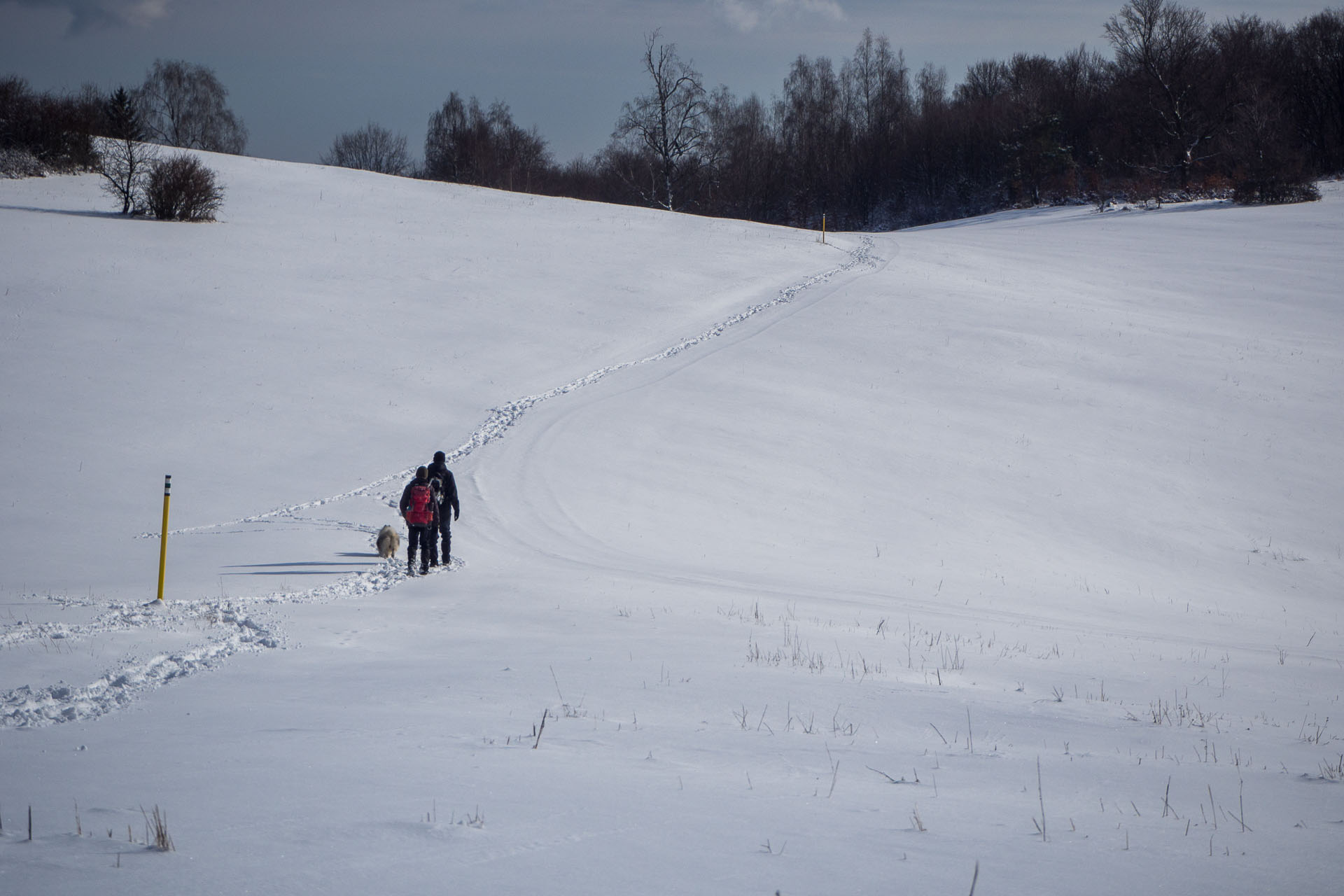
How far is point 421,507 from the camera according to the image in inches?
498

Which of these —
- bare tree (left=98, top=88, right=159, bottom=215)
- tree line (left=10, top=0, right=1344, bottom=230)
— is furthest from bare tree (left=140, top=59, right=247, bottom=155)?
bare tree (left=98, top=88, right=159, bottom=215)

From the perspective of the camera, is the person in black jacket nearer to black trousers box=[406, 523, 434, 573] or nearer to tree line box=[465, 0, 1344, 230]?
black trousers box=[406, 523, 434, 573]

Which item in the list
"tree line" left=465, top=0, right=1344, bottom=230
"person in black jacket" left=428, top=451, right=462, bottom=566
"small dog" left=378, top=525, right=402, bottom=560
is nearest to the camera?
"person in black jacket" left=428, top=451, right=462, bottom=566

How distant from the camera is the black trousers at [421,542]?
1283cm

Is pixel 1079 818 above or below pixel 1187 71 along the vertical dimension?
below

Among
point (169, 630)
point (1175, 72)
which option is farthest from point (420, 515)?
point (1175, 72)

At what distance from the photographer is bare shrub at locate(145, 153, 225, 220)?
34531mm

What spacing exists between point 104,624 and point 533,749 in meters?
6.28

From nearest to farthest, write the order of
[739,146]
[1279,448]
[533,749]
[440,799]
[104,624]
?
[440,799]
[533,749]
[104,624]
[1279,448]
[739,146]

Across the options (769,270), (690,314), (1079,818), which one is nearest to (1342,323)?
(769,270)

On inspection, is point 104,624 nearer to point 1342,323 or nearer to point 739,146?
point 1342,323

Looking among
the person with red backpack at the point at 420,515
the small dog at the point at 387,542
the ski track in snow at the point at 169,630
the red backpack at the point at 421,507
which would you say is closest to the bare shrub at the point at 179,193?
the ski track in snow at the point at 169,630

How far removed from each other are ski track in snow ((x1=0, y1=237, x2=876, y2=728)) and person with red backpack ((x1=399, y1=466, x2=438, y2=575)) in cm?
37

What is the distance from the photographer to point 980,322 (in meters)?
29.5
